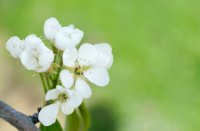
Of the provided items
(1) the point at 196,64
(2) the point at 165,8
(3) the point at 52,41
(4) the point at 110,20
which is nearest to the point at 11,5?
(4) the point at 110,20

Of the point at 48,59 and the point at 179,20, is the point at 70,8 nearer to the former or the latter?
the point at 179,20

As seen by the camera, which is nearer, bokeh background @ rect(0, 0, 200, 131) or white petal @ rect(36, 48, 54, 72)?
white petal @ rect(36, 48, 54, 72)

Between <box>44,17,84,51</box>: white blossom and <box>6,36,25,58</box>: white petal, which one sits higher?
<box>44,17,84,51</box>: white blossom

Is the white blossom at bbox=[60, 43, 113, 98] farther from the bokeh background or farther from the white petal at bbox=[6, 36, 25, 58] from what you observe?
the bokeh background

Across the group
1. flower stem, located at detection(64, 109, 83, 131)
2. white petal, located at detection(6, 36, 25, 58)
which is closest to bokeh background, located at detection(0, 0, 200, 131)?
flower stem, located at detection(64, 109, 83, 131)

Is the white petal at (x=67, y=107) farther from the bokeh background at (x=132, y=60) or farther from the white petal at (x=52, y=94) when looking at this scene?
the bokeh background at (x=132, y=60)

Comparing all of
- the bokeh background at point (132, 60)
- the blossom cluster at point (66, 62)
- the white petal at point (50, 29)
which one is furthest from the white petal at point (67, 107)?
the bokeh background at point (132, 60)
